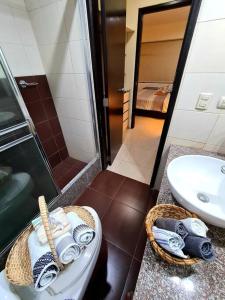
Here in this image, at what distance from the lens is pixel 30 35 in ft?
4.55

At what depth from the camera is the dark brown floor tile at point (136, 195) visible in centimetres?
157

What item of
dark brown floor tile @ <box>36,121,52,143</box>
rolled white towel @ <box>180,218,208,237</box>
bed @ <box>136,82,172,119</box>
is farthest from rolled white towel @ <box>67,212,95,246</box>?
bed @ <box>136,82,172,119</box>

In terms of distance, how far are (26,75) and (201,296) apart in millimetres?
2029

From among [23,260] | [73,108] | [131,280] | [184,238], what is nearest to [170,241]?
[184,238]

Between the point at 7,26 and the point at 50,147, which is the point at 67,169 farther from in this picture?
the point at 7,26

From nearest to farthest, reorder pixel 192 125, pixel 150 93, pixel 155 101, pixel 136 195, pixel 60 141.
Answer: pixel 192 125, pixel 136 195, pixel 60 141, pixel 155 101, pixel 150 93

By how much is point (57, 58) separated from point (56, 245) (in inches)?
64.1

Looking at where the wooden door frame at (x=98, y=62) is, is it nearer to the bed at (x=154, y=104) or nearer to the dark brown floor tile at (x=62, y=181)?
the dark brown floor tile at (x=62, y=181)

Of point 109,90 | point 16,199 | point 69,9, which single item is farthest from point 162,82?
Result: point 16,199

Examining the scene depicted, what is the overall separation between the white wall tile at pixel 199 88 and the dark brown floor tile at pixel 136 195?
3.55 ft

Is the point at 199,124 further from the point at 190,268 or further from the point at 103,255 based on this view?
the point at 103,255

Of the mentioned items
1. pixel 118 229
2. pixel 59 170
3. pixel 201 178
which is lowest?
pixel 118 229

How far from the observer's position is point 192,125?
3.52ft

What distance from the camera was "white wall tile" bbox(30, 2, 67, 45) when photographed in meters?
1.18
